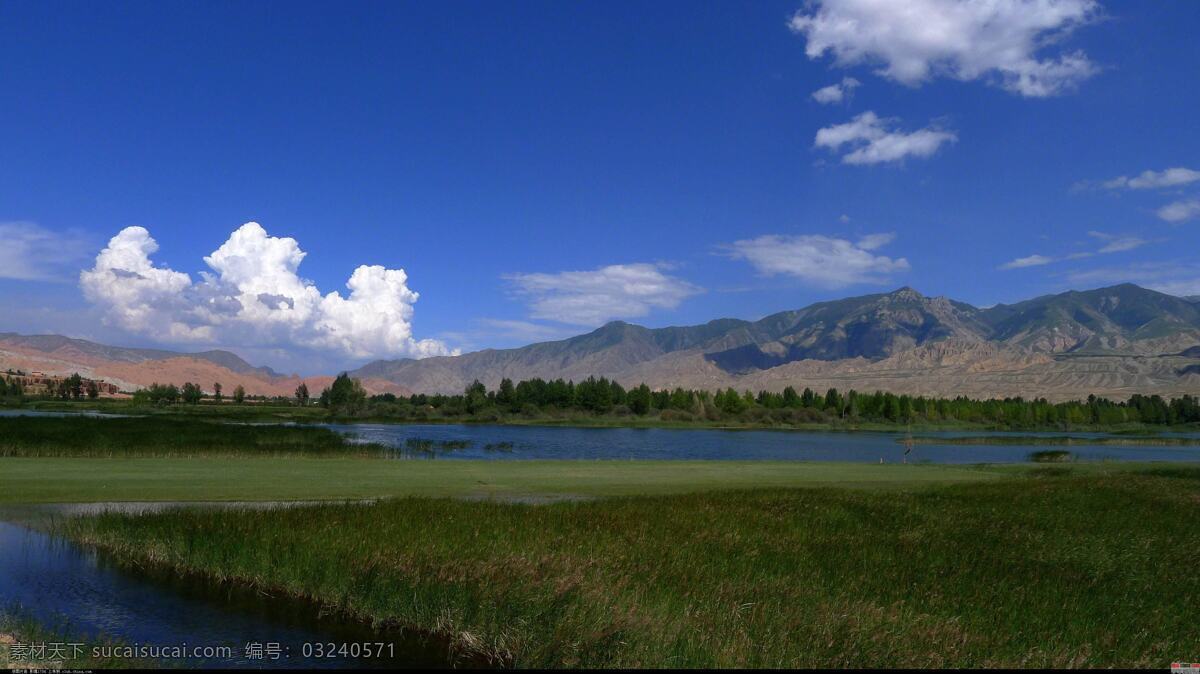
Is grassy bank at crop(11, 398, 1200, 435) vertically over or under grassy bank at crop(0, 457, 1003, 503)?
under

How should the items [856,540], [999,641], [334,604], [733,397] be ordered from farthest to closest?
[733,397] < [856,540] < [334,604] < [999,641]

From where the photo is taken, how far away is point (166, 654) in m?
10.2

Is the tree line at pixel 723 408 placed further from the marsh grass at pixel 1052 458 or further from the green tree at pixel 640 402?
the marsh grass at pixel 1052 458

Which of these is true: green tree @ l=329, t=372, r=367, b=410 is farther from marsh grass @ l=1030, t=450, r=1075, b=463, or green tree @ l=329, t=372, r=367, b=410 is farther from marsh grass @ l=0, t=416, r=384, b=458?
marsh grass @ l=1030, t=450, r=1075, b=463

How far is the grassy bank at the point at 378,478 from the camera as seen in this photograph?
2564 cm

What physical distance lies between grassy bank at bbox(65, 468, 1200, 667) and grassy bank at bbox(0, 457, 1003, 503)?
695cm

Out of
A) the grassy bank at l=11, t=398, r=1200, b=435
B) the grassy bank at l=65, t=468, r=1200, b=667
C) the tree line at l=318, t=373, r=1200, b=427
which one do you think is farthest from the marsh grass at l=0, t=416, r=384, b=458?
the tree line at l=318, t=373, r=1200, b=427

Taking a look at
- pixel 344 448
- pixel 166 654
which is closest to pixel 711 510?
pixel 166 654

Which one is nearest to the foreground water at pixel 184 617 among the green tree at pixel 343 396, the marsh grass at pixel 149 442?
the marsh grass at pixel 149 442

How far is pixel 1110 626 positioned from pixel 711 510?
36.5 ft

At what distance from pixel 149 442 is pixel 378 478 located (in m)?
23.6

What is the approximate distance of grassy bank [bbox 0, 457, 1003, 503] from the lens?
25641mm

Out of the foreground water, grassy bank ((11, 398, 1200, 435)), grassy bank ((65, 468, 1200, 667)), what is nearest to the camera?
grassy bank ((65, 468, 1200, 667))

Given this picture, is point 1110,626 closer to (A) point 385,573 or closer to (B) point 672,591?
(B) point 672,591
